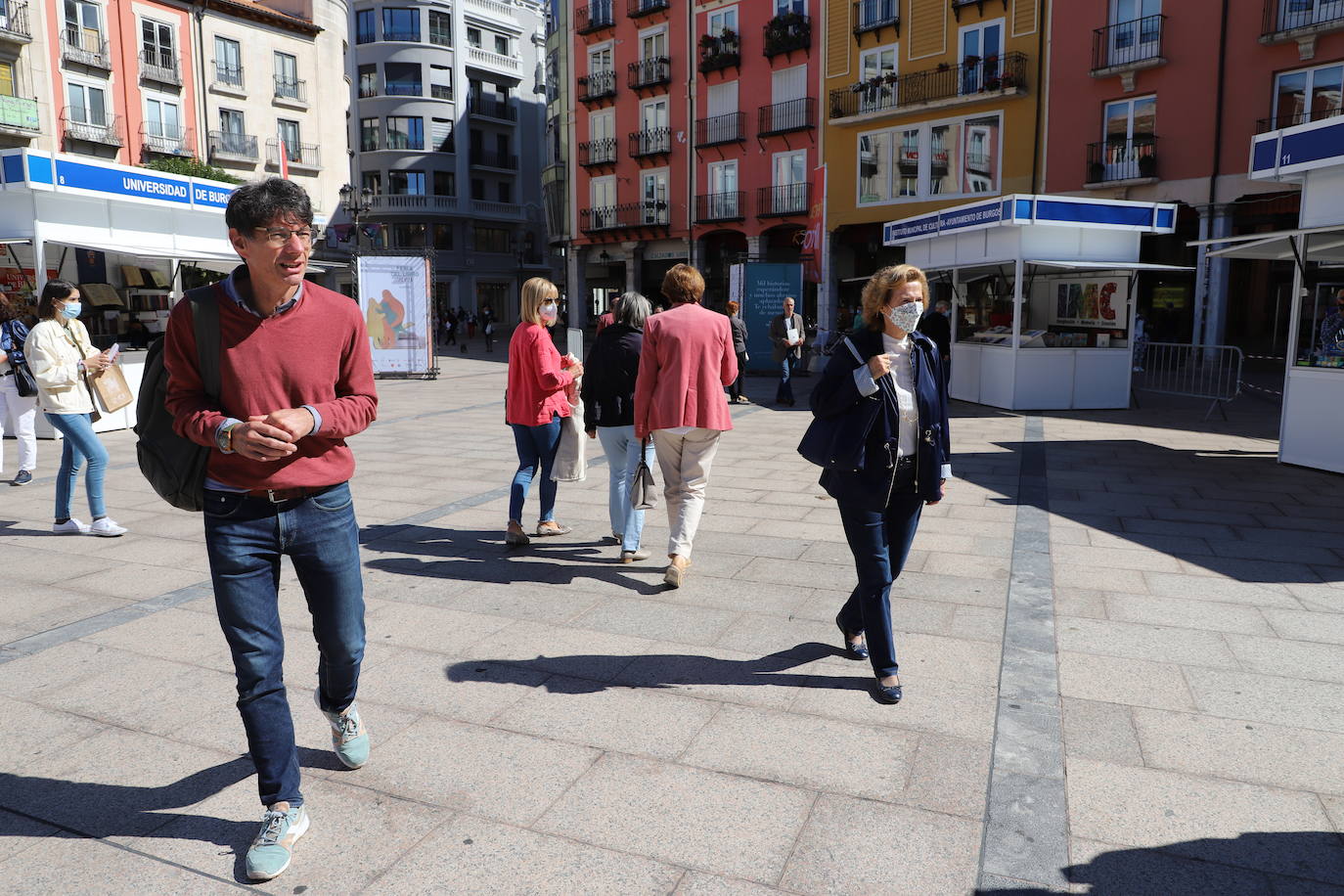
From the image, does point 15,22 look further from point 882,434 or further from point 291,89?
point 882,434

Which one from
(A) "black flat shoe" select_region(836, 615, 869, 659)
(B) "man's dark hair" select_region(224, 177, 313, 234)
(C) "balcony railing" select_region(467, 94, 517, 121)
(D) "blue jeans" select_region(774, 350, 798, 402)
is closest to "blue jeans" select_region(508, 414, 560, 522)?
(A) "black flat shoe" select_region(836, 615, 869, 659)

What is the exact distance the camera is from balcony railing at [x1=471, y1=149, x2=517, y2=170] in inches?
2125

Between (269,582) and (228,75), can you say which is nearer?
(269,582)

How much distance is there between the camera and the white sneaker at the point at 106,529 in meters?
6.47

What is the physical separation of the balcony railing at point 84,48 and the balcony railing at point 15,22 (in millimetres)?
1261

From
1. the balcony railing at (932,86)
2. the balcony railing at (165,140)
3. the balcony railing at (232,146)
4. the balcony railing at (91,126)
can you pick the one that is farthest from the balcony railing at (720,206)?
the balcony railing at (91,126)

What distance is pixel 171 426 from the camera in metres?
2.75

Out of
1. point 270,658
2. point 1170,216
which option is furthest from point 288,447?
point 1170,216

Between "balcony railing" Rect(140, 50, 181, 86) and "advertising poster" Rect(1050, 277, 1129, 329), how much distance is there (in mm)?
34936

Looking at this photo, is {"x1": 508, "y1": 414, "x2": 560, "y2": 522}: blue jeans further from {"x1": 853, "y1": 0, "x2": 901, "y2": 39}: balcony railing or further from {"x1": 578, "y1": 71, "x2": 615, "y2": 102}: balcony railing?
{"x1": 578, "y1": 71, "x2": 615, "y2": 102}: balcony railing

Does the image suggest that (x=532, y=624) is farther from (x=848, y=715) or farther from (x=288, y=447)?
(x=288, y=447)

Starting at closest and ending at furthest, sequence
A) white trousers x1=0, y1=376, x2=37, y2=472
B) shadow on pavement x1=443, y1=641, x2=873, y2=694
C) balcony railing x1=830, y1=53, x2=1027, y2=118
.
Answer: shadow on pavement x1=443, y1=641, x2=873, y2=694, white trousers x1=0, y1=376, x2=37, y2=472, balcony railing x1=830, y1=53, x2=1027, y2=118

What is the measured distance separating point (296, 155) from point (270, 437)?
143 ft

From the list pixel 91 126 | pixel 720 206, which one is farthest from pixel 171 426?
pixel 91 126
